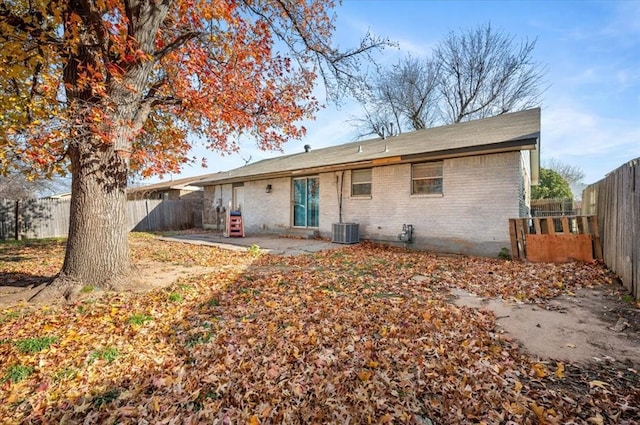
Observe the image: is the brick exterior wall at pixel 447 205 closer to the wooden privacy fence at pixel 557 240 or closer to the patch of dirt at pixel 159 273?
the wooden privacy fence at pixel 557 240

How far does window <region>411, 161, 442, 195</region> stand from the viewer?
848 cm

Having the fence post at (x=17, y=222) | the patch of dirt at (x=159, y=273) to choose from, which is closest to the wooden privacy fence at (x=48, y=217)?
the fence post at (x=17, y=222)

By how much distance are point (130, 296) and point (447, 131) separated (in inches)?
412

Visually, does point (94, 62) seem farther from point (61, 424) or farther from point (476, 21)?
point (476, 21)

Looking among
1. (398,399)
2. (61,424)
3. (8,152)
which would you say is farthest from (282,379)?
(8,152)

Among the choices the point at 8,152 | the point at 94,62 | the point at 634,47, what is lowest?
the point at 8,152

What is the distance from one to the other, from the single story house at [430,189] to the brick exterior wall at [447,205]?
2cm

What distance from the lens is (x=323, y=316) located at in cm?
360

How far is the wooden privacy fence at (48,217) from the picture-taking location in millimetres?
12117

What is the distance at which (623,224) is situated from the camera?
15.3 feet

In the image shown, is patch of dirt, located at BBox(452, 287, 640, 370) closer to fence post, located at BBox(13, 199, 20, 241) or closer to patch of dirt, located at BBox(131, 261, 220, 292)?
patch of dirt, located at BBox(131, 261, 220, 292)

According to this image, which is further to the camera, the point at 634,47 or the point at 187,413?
the point at 634,47

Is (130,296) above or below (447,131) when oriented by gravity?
below

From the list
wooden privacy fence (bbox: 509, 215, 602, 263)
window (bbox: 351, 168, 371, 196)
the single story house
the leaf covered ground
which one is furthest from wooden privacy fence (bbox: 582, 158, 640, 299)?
window (bbox: 351, 168, 371, 196)
